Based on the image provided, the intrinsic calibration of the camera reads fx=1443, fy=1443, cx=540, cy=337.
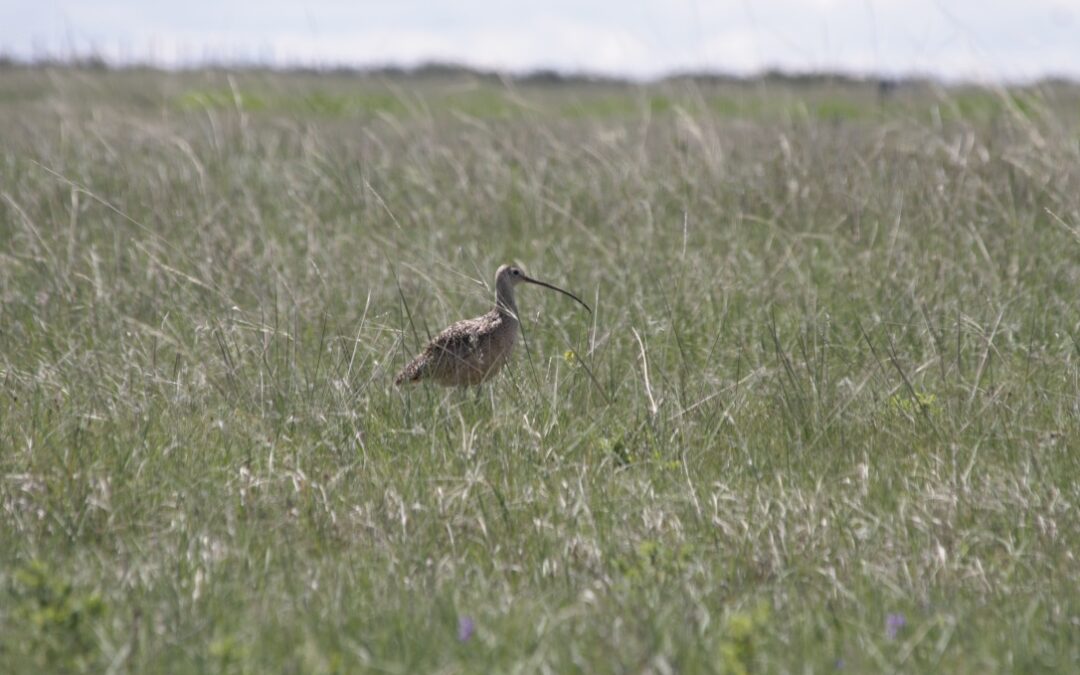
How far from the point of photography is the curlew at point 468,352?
16.8ft

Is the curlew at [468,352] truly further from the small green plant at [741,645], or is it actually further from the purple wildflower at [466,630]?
the small green plant at [741,645]

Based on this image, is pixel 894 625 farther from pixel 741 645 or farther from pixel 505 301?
pixel 505 301

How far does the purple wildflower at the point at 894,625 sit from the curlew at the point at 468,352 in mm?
2239

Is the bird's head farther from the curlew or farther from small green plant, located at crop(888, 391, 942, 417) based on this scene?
small green plant, located at crop(888, 391, 942, 417)

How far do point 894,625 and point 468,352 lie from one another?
7.96 feet

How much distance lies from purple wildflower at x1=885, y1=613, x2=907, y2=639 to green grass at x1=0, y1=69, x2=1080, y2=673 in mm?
44

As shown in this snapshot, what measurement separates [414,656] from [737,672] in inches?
25.8

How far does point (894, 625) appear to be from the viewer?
119 inches

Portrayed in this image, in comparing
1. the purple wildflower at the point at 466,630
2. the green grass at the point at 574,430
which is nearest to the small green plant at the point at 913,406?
the green grass at the point at 574,430

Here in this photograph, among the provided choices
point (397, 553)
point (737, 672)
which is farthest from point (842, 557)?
point (397, 553)

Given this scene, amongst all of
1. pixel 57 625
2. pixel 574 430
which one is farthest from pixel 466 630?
pixel 574 430

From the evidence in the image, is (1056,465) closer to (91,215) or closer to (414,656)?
(414,656)

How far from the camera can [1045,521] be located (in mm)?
3623

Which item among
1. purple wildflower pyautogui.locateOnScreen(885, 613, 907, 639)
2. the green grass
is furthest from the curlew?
purple wildflower pyautogui.locateOnScreen(885, 613, 907, 639)
